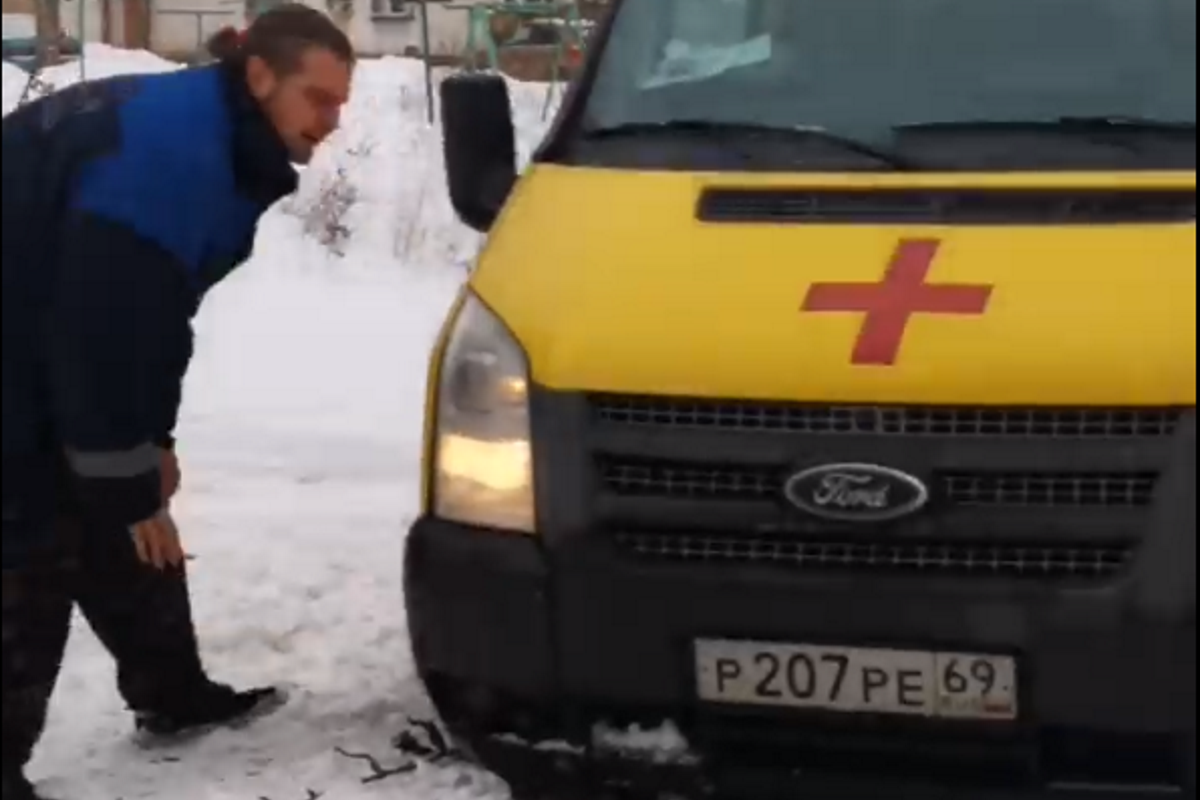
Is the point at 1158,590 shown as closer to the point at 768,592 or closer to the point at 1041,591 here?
the point at 1041,591

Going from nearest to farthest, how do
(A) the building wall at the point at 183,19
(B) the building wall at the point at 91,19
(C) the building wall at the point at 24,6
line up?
(C) the building wall at the point at 24,6 < (B) the building wall at the point at 91,19 < (A) the building wall at the point at 183,19

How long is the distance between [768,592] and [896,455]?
1.05ft

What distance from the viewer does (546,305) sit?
354 centimetres

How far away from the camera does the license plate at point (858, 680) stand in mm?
3207

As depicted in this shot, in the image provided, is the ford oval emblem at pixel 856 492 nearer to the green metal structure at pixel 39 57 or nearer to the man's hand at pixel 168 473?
the man's hand at pixel 168 473

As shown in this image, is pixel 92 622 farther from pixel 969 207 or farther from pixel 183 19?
pixel 183 19

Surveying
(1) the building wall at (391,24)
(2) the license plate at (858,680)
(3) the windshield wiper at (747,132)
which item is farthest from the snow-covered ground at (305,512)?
(1) the building wall at (391,24)

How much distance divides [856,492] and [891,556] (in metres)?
0.13

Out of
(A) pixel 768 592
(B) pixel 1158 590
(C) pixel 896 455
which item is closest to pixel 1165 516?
(B) pixel 1158 590

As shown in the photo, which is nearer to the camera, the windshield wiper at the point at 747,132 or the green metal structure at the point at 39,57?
the windshield wiper at the point at 747,132

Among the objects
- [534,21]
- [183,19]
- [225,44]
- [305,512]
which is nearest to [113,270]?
[225,44]

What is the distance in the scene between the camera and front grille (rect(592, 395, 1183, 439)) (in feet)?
10.3

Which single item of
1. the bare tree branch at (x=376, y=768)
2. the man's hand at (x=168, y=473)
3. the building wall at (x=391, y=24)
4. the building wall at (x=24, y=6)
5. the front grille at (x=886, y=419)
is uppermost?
the building wall at (x=391, y=24)

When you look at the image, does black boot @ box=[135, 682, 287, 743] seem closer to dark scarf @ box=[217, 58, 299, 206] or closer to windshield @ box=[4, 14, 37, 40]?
dark scarf @ box=[217, 58, 299, 206]
